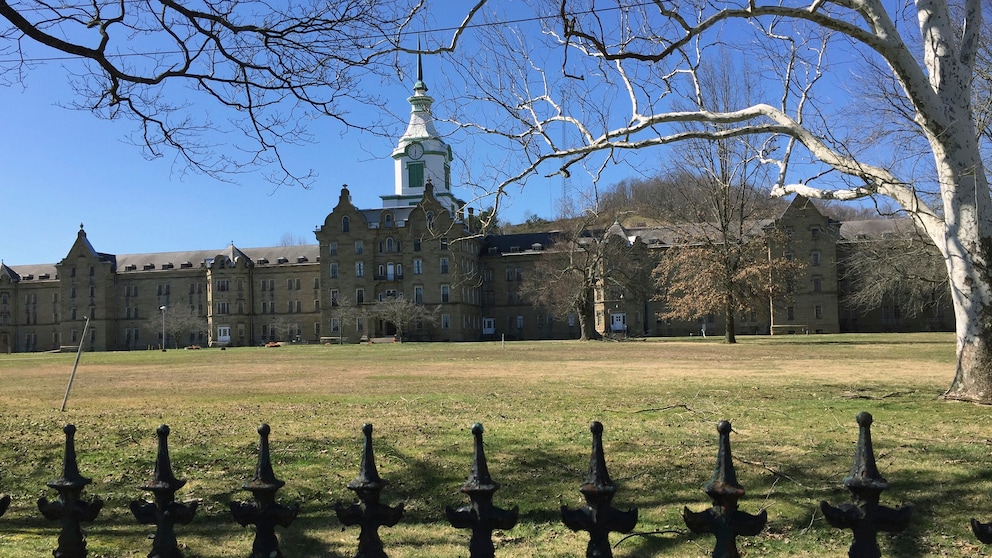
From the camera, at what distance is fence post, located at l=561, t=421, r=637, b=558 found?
114 inches

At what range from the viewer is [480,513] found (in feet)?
9.55

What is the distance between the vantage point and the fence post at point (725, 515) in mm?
2826

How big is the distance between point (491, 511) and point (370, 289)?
86.0 metres

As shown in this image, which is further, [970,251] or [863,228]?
[863,228]

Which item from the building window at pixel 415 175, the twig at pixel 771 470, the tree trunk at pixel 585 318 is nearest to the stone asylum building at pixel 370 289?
the building window at pixel 415 175

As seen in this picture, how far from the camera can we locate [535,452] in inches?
307

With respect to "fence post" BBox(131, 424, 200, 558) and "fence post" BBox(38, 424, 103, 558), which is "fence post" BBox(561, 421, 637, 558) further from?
"fence post" BBox(38, 424, 103, 558)

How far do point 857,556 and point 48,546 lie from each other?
514 centimetres

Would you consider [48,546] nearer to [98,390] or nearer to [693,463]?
[693,463]

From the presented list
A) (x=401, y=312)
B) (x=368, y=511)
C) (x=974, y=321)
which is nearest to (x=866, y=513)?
(x=368, y=511)

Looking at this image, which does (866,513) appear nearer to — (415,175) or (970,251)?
(970,251)

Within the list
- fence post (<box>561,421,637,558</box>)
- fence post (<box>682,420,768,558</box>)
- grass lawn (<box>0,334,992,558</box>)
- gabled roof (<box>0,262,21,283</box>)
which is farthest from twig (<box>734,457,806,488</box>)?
gabled roof (<box>0,262,21,283</box>)

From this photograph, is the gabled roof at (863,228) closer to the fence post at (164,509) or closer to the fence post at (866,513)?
the fence post at (866,513)

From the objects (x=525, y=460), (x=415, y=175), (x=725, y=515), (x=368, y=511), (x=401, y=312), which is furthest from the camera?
(x=415, y=175)
